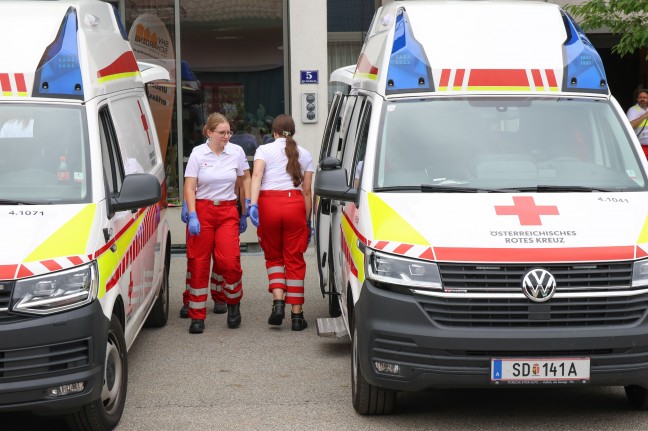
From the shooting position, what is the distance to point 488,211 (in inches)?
257

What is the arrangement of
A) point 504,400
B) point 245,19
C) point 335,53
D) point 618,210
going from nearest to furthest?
1. point 618,210
2. point 504,400
3. point 245,19
4. point 335,53

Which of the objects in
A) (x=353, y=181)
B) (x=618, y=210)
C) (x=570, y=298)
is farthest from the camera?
(x=353, y=181)

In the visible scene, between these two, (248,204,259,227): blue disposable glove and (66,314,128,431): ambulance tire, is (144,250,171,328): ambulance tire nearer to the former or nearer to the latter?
(248,204,259,227): blue disposable glove

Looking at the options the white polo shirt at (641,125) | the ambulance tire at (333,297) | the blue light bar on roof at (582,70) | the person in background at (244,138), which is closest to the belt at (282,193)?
the ambulance tire at (333,297)

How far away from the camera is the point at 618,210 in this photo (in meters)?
6.62

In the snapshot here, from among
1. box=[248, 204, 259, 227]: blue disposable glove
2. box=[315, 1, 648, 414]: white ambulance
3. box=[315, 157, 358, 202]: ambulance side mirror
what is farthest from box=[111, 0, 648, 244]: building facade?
box=[315, 157, 358, 202]: ambulance side mirror

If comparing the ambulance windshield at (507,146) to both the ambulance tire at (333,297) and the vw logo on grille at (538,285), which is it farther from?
the ambulance tire at (333,297)

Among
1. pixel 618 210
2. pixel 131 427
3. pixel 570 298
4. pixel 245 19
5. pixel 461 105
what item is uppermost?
pixel 245 19

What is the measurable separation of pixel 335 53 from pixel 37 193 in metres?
10.4

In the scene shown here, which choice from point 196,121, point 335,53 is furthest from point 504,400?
point 335,53

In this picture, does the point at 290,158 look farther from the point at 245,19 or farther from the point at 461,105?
the point at 245,19

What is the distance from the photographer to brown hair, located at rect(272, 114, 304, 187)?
9.43 metres

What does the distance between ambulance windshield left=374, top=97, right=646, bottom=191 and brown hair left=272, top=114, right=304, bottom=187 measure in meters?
2.20

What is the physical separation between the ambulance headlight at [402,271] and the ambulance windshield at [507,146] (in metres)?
0.69
